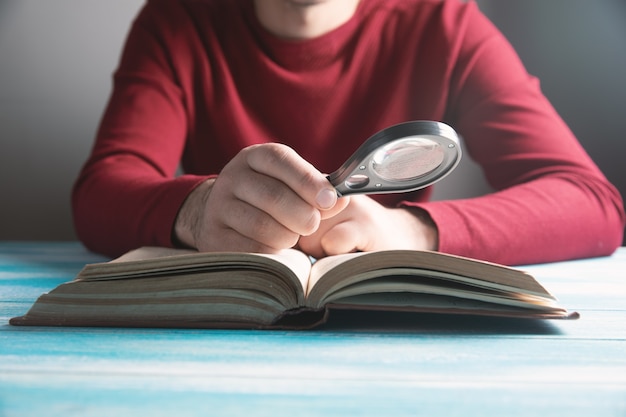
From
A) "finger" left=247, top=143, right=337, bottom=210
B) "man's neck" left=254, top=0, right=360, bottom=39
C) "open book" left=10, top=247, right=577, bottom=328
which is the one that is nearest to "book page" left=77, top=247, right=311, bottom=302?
"open book" left=10, top=247, right=577, bottom=328

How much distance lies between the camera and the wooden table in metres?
0.49

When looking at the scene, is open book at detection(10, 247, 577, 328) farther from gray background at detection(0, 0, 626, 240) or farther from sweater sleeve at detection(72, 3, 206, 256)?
gray background at detection(0, 0, 626, 240)

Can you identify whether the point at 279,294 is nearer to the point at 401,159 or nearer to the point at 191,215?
the point at 401,159

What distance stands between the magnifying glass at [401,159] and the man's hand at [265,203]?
3cm

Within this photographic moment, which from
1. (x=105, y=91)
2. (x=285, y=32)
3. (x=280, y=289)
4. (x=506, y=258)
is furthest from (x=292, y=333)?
(x=105, y=91)

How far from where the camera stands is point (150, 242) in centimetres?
115

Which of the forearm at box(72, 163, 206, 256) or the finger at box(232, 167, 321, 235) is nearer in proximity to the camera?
the finger at box(232, 167, 321, 235)

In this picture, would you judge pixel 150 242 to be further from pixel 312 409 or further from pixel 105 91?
pixel 105 91

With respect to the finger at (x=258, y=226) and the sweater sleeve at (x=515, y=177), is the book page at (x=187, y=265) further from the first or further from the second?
the sweater sleeve at (x=515, y=177)

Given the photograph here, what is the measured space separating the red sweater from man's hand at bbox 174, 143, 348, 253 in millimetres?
532

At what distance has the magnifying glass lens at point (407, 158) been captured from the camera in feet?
2.40

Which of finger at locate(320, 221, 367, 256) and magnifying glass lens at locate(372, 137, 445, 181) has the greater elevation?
magnifying glass lens at locate(372, 137, 445, 181)

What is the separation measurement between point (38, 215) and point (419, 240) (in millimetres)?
1506

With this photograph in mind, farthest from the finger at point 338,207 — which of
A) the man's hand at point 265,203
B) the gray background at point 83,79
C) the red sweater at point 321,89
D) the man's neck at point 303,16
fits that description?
the gray background at point 83,79
